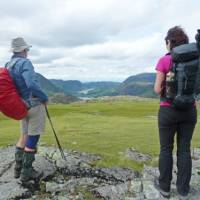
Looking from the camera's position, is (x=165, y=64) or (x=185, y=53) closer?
(x=185, y=53)

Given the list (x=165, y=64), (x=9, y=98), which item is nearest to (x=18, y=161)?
(x=9, y=98)

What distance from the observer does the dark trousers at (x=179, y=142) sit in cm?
1146

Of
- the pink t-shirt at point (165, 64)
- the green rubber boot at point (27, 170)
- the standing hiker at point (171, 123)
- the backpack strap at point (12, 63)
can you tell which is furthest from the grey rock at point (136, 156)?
the backpack strap at point (12, 63)

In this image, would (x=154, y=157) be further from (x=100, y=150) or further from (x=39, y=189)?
(x=39, y=189)

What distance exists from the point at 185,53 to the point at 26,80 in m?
4.69

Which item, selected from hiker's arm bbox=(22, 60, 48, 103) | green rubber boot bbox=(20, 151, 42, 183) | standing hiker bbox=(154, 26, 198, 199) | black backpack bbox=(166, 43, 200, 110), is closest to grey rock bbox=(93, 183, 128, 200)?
standing hiker bbox=(154, 26, 198, 199)

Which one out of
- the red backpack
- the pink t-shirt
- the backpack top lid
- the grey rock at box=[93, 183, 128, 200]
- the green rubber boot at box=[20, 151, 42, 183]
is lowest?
the grey rock at box=[93, 183, 128, 200]

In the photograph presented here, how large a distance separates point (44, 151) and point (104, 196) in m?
4.85

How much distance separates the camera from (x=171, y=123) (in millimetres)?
11445

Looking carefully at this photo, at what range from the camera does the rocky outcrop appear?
12.2m

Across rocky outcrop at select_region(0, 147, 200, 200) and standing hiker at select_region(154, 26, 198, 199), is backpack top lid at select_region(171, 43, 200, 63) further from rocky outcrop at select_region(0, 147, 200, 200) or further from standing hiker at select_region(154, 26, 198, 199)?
rocky outcrop at select_region(0, 147, 200, 200)

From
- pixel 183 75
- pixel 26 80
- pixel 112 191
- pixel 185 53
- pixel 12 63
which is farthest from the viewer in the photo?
pixel 12 63

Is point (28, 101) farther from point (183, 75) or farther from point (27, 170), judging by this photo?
point (183, 75)

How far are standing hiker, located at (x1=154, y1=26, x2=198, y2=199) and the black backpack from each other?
0.04 metres
